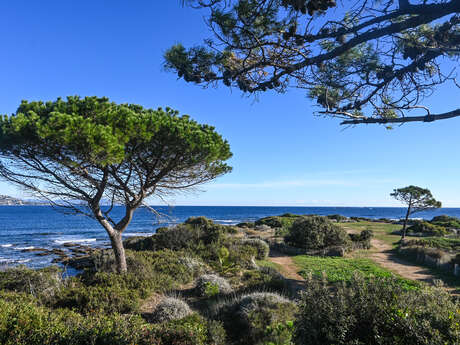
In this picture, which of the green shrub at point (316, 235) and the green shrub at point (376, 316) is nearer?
the green shrub at point (376, 316)

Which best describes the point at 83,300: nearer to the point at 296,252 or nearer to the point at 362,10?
the point at 362,10

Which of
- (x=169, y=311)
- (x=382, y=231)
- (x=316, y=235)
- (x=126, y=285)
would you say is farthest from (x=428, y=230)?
(x=126, y=285)

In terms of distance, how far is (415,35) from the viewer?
4055mm

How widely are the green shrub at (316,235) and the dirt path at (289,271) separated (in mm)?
1959

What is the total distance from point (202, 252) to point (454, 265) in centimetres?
1325

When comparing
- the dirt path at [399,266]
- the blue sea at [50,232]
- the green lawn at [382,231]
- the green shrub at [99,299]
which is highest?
the green shrub at [99,299]

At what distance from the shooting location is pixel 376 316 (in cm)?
341

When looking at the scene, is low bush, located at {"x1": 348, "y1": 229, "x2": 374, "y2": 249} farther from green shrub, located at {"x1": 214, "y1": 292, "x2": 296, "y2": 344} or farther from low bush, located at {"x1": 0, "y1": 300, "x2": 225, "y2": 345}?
low bush, located at {"x1": 0, "y1": 300, "x2": 225, "y2": 345}

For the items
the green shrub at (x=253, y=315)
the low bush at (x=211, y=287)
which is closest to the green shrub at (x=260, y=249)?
the low bush at (x=211, y=287)

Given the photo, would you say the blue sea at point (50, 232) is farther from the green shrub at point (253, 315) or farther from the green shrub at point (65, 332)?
the green shrub at point (65, 332)

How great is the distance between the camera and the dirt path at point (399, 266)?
11.9 metres

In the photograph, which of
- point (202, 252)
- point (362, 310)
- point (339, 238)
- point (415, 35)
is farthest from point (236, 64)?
point (339, 238)

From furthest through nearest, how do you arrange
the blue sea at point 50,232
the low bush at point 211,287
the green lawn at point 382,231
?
1. the green lawn at point 382,231
2. the blue sea at point 50,232
3. the low bush at point 211,287

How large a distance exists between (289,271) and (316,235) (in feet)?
19.3
